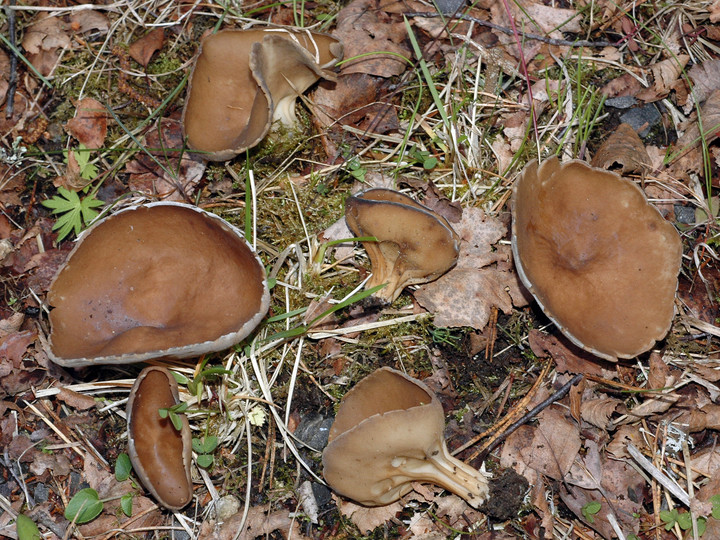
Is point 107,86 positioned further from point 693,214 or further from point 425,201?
point 693,214

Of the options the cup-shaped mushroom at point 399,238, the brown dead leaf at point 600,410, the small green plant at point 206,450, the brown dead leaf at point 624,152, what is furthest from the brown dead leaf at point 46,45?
the brown dead leaf at point 600,410

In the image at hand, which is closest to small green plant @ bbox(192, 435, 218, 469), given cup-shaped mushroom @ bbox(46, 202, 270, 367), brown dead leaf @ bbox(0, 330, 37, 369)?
cup-shaped mushroom @ bbox(46, 202, 270, 367)

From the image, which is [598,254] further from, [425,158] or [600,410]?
[425,158]

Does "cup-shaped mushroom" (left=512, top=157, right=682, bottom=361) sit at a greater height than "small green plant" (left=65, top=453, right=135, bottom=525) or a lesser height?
greater

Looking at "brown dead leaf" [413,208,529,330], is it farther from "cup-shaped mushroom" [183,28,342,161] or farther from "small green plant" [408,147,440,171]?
"cup-shaped mushroom" [183,28,342,161]

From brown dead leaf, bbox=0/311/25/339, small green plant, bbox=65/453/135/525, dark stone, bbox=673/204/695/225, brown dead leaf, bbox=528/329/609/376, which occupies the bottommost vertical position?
small green plant, bbox=65/453/135/525

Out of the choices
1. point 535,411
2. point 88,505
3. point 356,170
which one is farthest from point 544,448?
point 88,505
